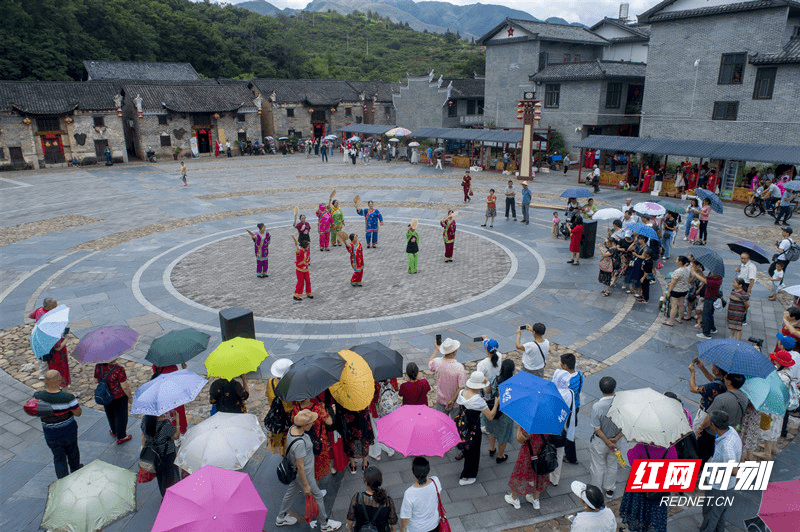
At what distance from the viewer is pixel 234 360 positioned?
745cm

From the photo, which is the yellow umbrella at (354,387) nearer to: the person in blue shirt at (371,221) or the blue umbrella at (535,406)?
the blue umbrella at (535,406)

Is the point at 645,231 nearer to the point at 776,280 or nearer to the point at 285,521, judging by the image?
the point at 776,280

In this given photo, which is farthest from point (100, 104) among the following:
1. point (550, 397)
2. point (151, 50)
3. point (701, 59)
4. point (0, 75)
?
point (550, 397)

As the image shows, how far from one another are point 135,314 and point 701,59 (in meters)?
32.0

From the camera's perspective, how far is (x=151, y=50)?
61500 mm

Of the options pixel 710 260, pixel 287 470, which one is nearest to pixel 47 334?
pixel 287 470

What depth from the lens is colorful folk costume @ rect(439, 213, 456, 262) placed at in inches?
623

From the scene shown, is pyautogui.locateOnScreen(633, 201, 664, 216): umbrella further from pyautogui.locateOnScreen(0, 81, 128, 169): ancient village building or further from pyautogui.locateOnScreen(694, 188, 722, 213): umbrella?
pyautogui.locateOnScreen(0, 81, 128, 169): ancient village building

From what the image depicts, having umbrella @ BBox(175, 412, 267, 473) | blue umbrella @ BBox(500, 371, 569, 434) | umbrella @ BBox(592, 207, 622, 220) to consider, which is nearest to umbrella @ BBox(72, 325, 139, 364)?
umbrella @ BBox(175, 412, 267, 473)

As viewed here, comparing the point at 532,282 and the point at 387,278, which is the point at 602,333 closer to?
the point at 532,282

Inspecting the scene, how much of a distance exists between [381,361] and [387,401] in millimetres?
563

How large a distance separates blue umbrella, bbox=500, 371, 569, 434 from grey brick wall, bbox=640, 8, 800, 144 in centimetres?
2843

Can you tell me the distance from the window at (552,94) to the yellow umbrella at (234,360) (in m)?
37.4

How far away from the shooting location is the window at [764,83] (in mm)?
26562
